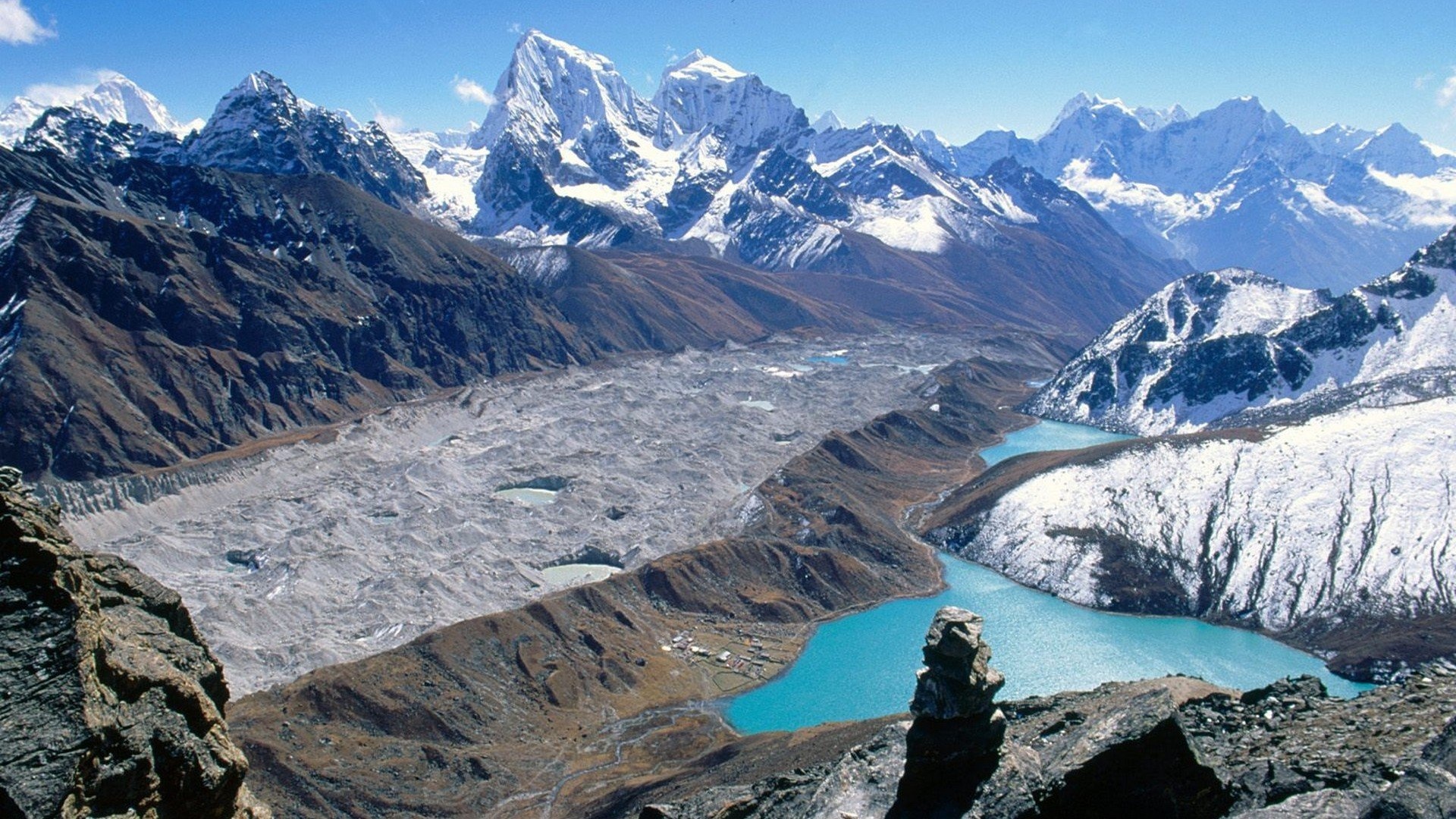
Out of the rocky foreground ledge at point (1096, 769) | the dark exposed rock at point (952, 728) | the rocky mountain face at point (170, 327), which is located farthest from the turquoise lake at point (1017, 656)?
the rocky mountain face at point (170, 327)

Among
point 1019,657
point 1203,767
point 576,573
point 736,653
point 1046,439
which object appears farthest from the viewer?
point 1046,439

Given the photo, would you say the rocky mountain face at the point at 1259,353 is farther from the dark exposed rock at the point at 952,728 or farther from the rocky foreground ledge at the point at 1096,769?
the dark exposed rock at the point at 952,728

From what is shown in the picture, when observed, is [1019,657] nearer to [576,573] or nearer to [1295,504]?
[1295,504]

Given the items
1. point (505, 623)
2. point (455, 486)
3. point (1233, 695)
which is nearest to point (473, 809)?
point (505, 623)

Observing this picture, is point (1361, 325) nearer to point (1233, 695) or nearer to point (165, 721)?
point (1233, 695)

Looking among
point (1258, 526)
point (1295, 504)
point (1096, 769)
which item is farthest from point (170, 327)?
point (1096, 769)

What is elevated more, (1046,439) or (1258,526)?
(1046,439)

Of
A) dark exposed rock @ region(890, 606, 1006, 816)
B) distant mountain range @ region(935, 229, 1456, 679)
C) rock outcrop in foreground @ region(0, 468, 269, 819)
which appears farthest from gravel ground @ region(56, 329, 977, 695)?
dark exposed rock @ region(890, 606, 1006, 816)
